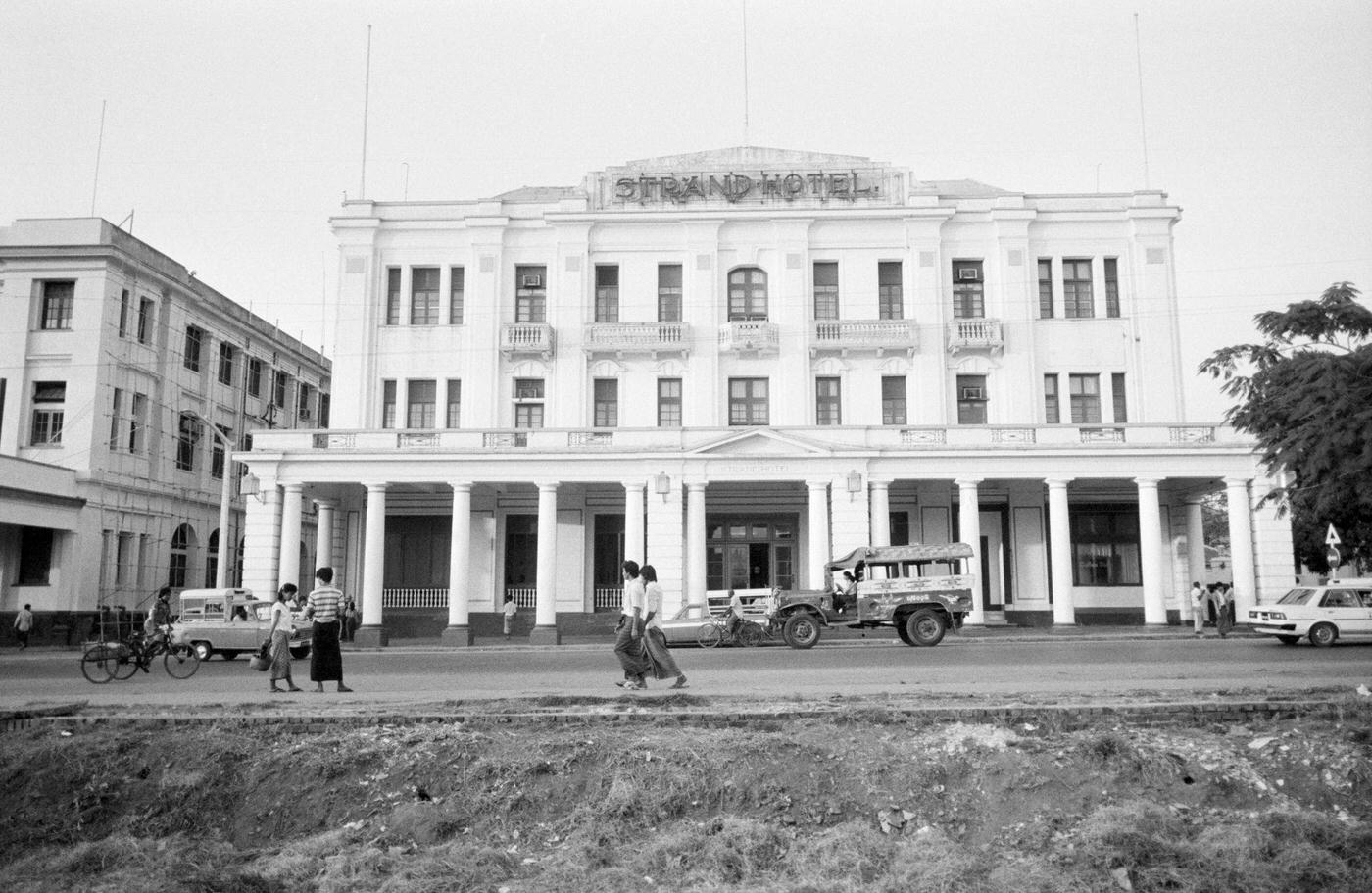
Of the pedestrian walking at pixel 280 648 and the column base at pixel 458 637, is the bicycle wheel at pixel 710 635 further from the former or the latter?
the pedestrian walking at pixel 280 648

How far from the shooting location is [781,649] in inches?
970

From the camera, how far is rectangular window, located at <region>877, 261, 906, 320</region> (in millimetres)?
37219

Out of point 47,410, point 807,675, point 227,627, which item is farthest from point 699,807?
point 47,410

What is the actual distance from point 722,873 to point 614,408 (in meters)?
30.0

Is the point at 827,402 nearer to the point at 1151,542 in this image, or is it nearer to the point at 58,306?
the point at 1151,542

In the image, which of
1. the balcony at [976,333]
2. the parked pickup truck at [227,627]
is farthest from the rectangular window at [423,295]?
the balcony at [976,333]

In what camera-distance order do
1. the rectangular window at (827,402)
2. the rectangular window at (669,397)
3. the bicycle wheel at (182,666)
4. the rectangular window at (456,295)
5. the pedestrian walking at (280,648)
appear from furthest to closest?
the rectangular window at (456,295)
the rectangular window at (669,397)
the rectangular window at (827,402)
the bicycle wheel at (182,666)
the pedestrian walking at (280,648)

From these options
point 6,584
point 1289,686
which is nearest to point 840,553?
point 1289,686

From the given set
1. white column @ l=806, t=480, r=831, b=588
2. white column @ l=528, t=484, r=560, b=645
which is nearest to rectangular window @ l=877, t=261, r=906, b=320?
white column @ l=806, t=480, r=831, b=588

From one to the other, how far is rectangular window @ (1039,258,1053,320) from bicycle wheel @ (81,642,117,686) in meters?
29.9

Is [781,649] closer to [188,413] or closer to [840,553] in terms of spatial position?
[840,553]

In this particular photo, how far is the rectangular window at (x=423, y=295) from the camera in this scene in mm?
38000

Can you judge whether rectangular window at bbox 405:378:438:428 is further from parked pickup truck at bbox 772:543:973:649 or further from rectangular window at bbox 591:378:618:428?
parked pickup truck at bbox 772:543:973:649

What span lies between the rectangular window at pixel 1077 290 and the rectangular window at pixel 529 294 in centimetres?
1822
